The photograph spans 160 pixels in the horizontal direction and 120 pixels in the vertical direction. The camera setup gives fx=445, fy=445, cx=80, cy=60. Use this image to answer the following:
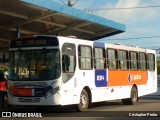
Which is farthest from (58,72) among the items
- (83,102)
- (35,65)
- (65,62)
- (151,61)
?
(151,61)

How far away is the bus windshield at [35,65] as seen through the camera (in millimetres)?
15969

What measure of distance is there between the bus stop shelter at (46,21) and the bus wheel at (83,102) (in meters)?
4.66

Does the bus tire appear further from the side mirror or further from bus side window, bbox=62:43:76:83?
the side mirror

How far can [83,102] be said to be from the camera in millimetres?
17547

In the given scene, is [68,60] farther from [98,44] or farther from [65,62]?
[98,44]

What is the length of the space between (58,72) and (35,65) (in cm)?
A: 92

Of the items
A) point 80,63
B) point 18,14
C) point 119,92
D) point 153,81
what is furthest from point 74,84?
point 153,81

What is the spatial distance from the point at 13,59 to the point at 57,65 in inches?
74.9

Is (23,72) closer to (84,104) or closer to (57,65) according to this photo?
(57,65)

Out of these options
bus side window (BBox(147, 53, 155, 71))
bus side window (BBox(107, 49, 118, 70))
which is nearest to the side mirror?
bus side window (BBox(107, 49, 118, 70))

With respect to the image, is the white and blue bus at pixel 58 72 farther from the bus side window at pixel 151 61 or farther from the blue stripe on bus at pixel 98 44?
the bus side window at pixel 151 61

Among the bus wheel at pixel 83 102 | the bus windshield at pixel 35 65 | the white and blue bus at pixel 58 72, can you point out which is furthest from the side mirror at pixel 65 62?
the bus wheel at pixel 83 102

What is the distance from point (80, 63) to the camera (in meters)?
17.4

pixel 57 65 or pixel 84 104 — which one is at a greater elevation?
pixel 57 65
